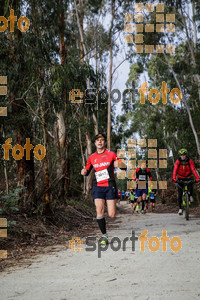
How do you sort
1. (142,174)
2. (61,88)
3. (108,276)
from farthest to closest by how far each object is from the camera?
(142,174) < (61,88) < (108,276)

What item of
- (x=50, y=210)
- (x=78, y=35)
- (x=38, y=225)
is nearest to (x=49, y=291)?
(x=38, y=225)

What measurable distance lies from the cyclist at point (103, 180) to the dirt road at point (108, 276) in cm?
72

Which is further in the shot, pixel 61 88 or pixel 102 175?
pixel 61 88

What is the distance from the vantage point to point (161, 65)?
25688 mm

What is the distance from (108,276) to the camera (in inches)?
161

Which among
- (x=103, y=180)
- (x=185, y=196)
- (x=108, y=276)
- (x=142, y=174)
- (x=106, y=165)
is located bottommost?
(x=108, y=276)

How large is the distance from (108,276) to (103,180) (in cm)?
250

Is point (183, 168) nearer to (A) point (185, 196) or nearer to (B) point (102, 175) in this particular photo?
(A) point (185, 196)

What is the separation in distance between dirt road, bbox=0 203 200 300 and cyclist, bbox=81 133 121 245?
0.72m

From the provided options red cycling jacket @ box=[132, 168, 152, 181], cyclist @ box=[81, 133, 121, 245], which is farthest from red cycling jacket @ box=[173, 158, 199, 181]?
cyclist @ box=[81, 133, 121, 245]

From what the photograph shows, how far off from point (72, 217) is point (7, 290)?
7.12 meters

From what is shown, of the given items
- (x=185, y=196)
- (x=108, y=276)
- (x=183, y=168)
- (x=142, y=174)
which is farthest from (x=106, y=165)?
(x=142, y=174)

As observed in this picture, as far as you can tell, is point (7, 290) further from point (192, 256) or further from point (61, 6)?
point (61, 6)

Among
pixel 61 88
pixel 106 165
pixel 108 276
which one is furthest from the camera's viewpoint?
pixel 61 88
